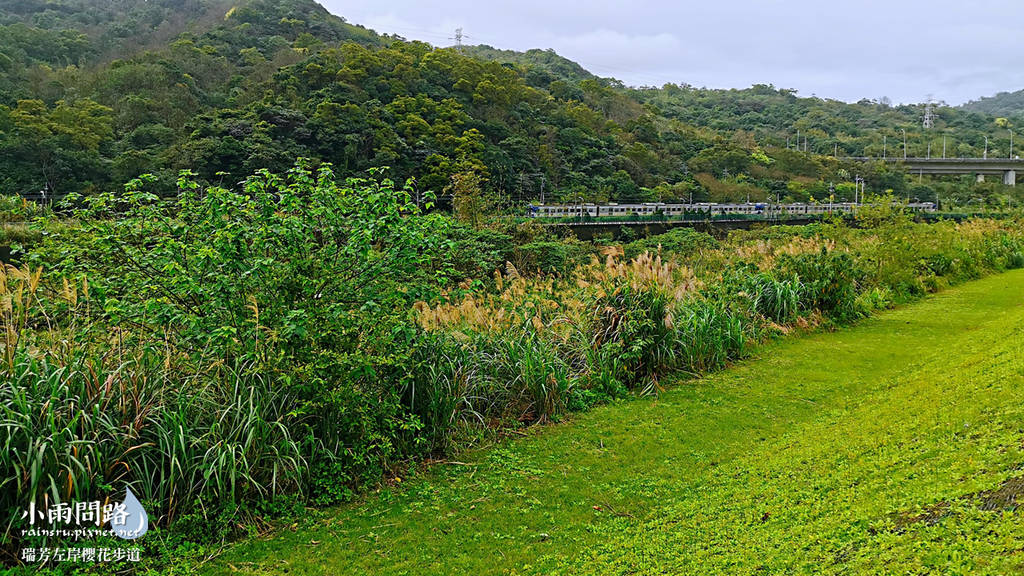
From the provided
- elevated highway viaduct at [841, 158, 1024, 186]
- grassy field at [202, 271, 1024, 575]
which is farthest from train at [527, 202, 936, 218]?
elevated highway viaduct at [841, 158, 1024, 186]

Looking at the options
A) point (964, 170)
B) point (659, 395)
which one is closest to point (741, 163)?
point (964, 170)

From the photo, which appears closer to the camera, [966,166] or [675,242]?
[675,242]

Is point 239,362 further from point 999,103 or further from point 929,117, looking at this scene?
point 999,103

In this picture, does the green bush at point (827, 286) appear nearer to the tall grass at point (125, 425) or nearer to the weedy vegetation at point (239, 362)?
the weedy vegetation at point (239, 362)

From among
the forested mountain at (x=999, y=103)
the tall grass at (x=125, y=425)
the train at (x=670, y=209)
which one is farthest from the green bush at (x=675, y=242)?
the forested mountain at (x=999, y=103)

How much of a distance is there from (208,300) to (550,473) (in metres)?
2.35

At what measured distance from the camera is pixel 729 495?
3.12 meters

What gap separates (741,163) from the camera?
48562mm

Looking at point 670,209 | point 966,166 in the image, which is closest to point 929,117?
point 966,166

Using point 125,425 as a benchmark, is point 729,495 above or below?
below

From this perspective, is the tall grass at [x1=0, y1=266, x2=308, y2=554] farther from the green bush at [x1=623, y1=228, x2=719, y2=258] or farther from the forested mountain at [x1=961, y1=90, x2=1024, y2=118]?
the forested mountain at [x1=961, y1=90, x2=1024, y2=118]

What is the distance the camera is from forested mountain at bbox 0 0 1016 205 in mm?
28016

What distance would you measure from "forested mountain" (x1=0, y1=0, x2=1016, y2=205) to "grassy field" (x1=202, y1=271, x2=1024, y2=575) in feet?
75.0

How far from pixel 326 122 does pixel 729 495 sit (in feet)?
106
